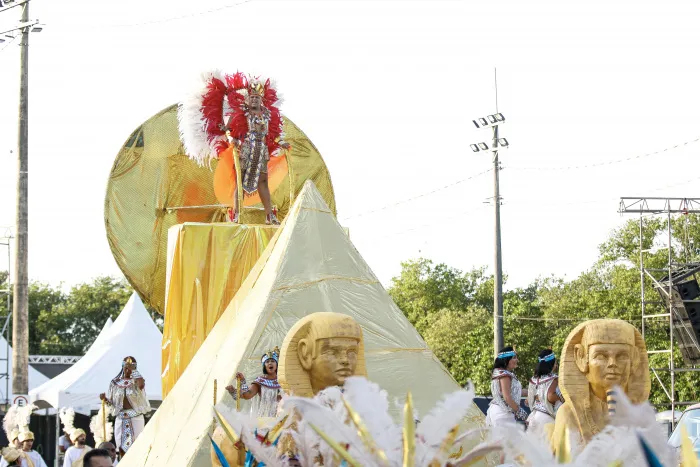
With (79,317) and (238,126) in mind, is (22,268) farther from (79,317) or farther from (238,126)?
(79,317)

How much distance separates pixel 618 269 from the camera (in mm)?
45531

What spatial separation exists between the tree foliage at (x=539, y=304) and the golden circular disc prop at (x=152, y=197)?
2142 centimetres

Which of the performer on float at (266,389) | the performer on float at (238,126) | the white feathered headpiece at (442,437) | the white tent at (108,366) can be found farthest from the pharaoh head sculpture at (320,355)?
the white tent at (108,366)

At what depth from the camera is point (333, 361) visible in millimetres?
5348

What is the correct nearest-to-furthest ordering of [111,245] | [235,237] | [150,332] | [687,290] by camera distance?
[235,237], [111,245], [150,332], [687,290]

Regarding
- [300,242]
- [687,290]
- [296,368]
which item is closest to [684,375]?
[687,290]

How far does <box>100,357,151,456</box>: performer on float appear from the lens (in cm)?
1260

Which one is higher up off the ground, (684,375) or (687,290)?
(687,290)

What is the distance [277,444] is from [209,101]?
729 cm

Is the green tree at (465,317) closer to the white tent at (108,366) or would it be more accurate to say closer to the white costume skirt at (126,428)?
the white tent at (108,366)

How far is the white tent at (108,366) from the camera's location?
18.9 metres

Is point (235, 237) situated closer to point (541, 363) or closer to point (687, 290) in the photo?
point (541, 363)

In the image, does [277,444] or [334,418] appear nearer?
[334,418]

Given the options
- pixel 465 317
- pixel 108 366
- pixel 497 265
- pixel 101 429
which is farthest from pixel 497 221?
pixel 465 317
